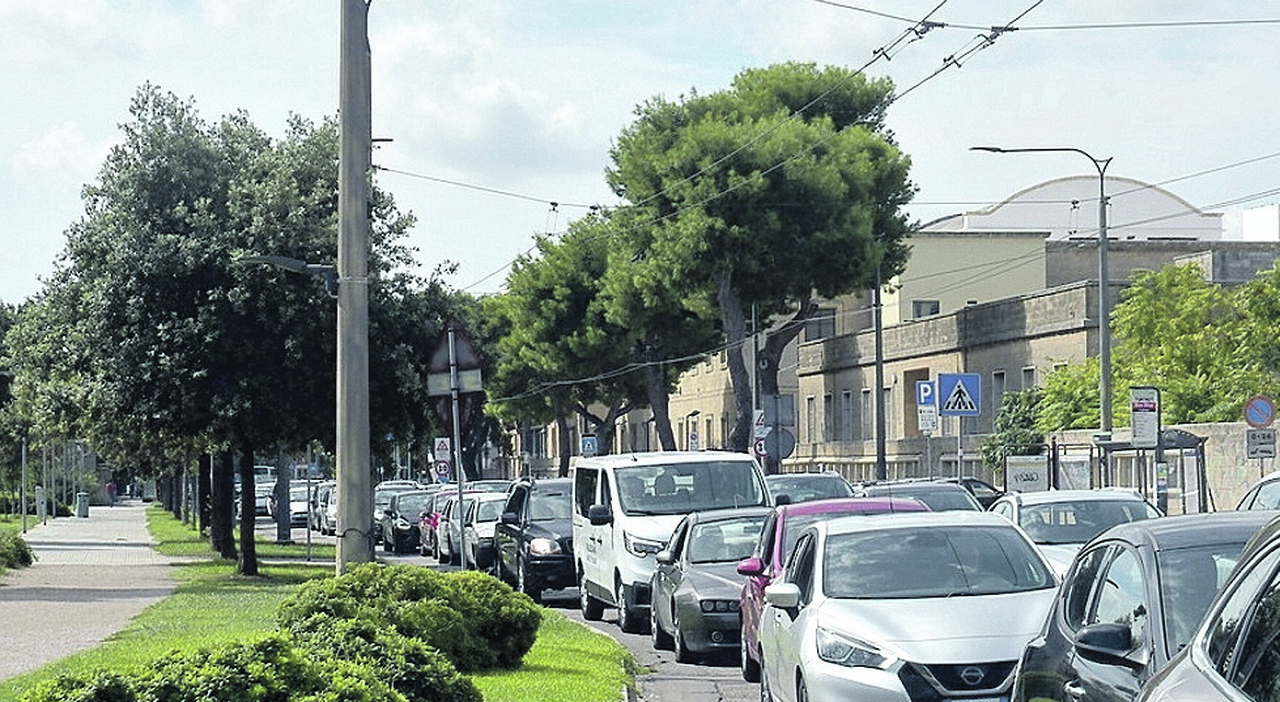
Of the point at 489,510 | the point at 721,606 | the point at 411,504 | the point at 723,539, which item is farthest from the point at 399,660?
the point at 411,504

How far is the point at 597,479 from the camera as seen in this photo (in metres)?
25.6

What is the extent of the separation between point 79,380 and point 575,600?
28.8ft

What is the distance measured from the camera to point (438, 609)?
15.4 m

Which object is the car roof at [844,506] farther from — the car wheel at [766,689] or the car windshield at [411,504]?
the car windshield at [411,504]

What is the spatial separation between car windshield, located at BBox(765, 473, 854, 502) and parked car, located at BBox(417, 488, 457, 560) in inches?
632

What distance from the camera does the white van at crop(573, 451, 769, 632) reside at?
2344 cm

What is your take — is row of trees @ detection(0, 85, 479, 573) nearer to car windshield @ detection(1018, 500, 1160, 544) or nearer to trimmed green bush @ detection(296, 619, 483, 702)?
car windshield @ detection(1018, 500, 1160, 544)

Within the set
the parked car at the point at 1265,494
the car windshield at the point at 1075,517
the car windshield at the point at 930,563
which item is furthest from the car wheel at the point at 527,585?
the car windshield at the point at 930,563

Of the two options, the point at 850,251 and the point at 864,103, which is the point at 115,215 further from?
the point at 864,103

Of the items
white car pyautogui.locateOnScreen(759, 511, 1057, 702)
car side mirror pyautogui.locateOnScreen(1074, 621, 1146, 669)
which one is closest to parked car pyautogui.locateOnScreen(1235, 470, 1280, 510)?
white car pyautogui.locateOnScreen(759, 511, 1057, 702)

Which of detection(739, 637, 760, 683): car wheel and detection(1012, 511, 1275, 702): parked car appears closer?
detection(1012, 511, 1275, 702): parked car

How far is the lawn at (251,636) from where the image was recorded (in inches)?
566

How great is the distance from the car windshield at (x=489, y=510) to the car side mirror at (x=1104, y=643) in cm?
3021

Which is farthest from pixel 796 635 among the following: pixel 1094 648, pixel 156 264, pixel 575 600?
pixel 156 264
